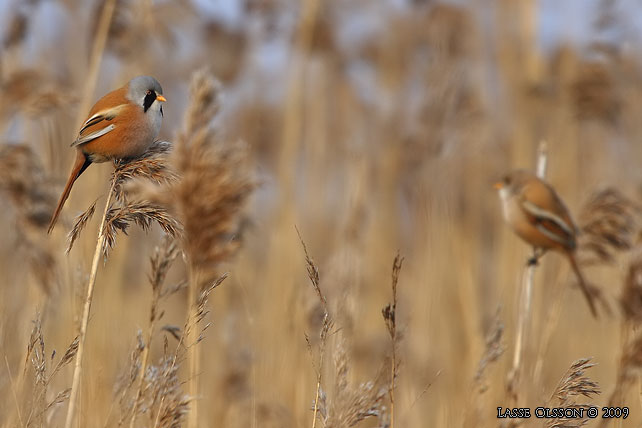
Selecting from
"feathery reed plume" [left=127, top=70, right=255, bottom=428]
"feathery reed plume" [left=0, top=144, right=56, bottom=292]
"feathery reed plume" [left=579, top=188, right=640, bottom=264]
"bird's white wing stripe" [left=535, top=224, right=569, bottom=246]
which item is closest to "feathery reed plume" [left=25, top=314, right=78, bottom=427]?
"feathery reed plume" [left=127, top=70, right=255, bottom=428]

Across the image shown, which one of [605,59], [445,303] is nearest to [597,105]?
[605,59]

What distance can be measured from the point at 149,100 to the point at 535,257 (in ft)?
4.89

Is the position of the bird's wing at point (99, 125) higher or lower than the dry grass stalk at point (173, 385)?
higher

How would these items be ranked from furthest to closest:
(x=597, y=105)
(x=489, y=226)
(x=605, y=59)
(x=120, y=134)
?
(x=489, y=226)
(x=605, y=59)
(x=597, y=105)
(x=120, y=134)

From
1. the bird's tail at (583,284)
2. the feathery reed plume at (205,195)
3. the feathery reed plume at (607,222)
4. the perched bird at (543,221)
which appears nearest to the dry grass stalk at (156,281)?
the feathery reed plume at (205,195)

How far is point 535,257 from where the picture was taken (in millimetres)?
2586

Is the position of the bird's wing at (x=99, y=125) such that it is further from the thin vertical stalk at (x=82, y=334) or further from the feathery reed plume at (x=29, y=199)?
the feathery reed plume at (x=29, y=199)

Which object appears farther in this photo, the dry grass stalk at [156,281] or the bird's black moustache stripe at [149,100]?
the bird's black moustache stripe at [149,100]

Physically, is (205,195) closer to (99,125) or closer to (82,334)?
(82,334)

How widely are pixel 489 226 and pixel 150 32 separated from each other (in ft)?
11.9

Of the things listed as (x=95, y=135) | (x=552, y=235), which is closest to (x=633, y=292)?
(x=552, y=235)

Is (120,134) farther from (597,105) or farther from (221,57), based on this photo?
(597,105)

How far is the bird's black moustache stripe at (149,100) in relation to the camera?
7.09ft

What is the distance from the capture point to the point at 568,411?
1734mm
